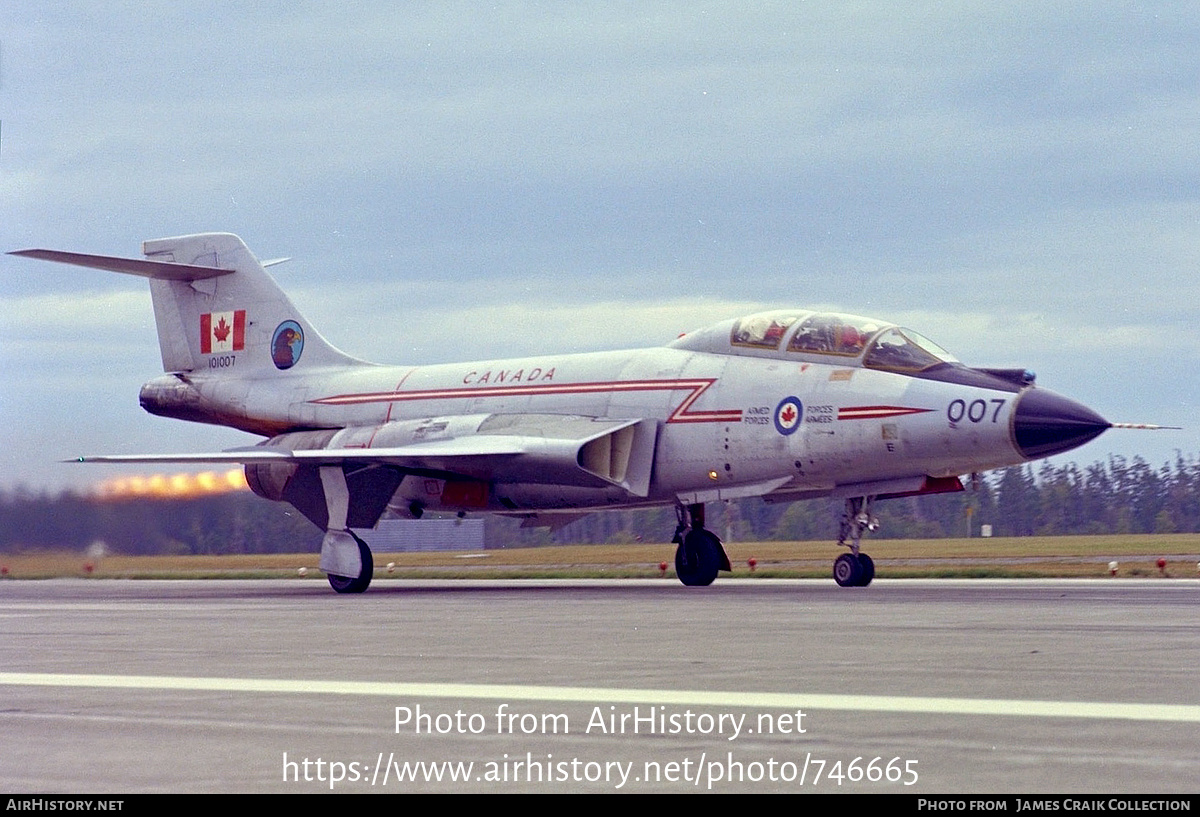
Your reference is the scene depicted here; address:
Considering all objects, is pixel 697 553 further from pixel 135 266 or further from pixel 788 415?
pixel 135 266

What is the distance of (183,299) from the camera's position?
28250 millimetres

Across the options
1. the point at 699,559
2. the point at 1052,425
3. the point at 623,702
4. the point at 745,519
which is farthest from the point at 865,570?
the point at 745,519

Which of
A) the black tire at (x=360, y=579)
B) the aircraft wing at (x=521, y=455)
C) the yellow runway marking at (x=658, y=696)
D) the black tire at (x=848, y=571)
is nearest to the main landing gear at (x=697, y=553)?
the aircraft wing at (x=521, y=455)

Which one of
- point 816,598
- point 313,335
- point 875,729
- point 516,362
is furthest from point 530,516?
point 875,729

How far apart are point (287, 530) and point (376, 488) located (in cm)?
1290

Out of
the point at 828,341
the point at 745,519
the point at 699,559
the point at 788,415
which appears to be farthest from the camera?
the point at 745,519

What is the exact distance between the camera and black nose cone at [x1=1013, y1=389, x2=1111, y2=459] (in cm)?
1806

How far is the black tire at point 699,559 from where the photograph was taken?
2209 cm

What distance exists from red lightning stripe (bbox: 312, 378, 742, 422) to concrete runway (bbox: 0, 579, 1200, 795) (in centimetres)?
719

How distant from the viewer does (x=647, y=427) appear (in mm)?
21547

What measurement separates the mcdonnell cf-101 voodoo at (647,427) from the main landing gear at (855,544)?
0.02 meters

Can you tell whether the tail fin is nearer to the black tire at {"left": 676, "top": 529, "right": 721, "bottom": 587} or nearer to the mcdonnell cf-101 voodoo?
the mcdonnell cf-101 voodoo

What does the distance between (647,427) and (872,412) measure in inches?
138

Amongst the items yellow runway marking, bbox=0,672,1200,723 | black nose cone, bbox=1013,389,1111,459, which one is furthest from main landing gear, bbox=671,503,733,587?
yellow runway marking, bbox=0,672,1200,723
